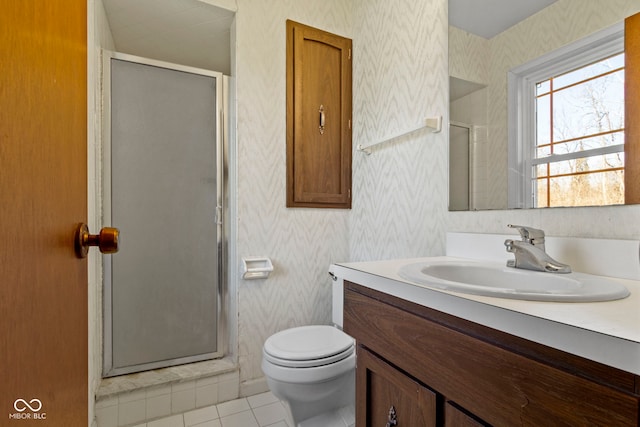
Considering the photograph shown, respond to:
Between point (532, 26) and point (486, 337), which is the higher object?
point (532, 26)

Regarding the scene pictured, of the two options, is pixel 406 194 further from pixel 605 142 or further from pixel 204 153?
pixel 204 153

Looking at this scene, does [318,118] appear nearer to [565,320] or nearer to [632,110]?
[632,110]

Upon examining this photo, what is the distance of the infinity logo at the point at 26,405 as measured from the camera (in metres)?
0.28

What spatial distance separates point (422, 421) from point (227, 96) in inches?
77.1

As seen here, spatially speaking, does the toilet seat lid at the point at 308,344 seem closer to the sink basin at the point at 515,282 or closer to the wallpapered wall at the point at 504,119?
the sink basin at the point at 515,282

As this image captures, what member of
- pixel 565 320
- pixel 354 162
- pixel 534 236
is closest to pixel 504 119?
pixel 534 236

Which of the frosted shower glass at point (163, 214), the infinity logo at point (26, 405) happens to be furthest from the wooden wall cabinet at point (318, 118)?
the infinity logo at point (26, 405)

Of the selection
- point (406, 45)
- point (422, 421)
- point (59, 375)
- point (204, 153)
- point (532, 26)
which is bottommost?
point (422, 421)

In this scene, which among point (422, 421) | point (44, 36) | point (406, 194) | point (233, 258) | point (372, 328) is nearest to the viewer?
point (44, 36)

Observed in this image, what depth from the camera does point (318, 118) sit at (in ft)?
6.51

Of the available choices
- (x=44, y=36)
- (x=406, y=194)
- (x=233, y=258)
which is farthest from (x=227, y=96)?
(x=44, y=36)

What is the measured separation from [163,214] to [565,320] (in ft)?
6.29

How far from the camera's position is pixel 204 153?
1968 mm

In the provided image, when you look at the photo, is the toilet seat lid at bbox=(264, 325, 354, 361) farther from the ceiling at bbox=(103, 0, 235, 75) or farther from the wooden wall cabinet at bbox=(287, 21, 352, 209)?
the ceiling at bbox=(103, 0, 235, 75)
